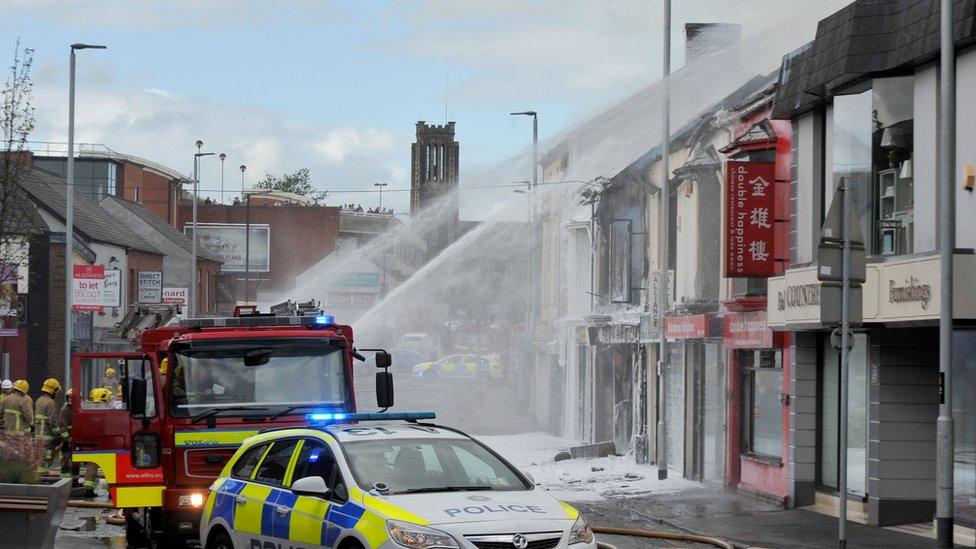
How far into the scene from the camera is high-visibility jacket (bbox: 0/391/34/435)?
2238cm

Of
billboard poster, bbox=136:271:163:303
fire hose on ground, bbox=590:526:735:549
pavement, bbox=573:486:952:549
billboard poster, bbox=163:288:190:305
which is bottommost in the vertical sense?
pavement, bbox=573:486:952:549

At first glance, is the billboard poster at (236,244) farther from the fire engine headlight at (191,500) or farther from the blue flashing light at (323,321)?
the fire engine headlight at (191,500)

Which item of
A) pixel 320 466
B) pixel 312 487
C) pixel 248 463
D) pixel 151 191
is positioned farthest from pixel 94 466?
pixel 151 191

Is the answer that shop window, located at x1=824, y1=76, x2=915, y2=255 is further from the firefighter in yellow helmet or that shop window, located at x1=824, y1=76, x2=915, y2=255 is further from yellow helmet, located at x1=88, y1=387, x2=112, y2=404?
the firefighter in yellow helmet

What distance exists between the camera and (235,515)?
11.3 metres

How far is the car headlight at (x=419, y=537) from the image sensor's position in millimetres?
9062

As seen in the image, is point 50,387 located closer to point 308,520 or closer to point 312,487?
point 308,520

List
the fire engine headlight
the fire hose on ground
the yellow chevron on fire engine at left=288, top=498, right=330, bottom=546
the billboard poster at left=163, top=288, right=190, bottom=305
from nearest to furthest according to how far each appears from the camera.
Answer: the yellow chevron on fire engine at left=288, top=498, right=330, bottom=546 < the fire engine headlight < the fire hose on ground < the billboard poster at left=163, top=288, right=190, bottom=305

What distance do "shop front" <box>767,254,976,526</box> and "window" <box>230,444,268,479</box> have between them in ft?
19.2

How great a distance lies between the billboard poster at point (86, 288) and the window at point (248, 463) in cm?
2705

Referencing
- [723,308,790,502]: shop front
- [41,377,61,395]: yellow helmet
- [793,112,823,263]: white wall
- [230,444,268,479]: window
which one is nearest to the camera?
[230,444,268,479]: window

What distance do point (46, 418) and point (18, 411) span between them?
54 centimetres

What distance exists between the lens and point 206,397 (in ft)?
47.9

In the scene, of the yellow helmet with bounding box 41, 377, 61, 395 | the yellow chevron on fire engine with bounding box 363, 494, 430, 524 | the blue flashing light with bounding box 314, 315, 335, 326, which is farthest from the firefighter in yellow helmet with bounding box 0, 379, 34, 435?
the yellow chevron on fire engine with bounding box 363, 494, 430, 524
